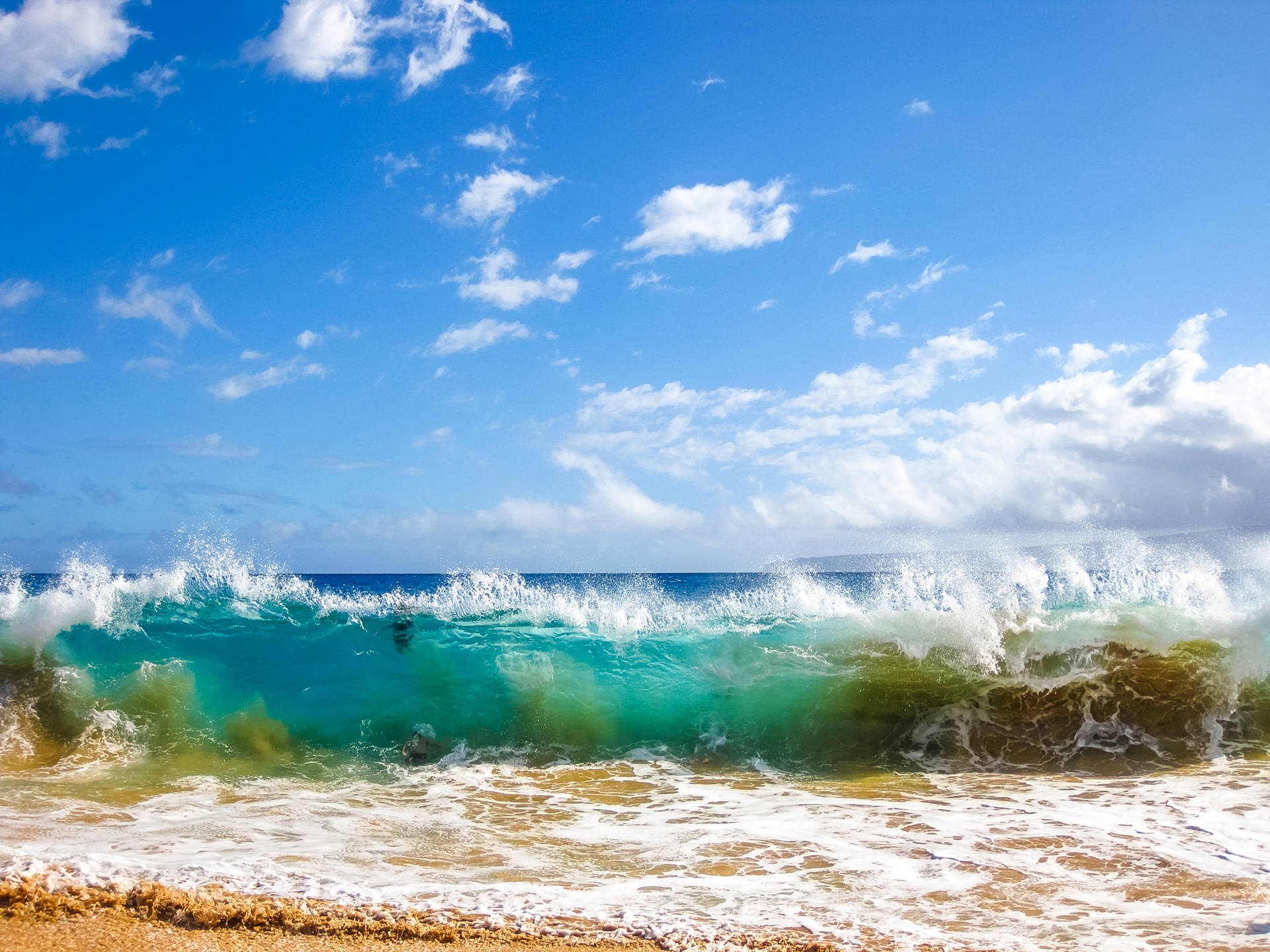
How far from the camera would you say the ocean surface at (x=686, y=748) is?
535 cm

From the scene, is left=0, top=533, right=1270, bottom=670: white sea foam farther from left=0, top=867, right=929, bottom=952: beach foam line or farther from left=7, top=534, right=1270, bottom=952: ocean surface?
left=0, top=867, right=929, bottom=952: beach foam line

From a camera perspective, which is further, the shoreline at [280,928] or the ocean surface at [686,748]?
the ocean surface at [686,748]

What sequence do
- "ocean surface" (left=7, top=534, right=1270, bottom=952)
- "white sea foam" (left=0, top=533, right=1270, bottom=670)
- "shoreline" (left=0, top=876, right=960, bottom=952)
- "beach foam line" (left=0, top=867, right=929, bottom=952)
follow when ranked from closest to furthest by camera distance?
"shoreline" (left=0, top=876, right=960, bottom=952), "beach foam line" (left=0, top=867, right=929, bottom=952), "ocean surface" (left=7, top=534, right=1270, bottom=952), "white sea foam" (left=0, top=533, right=1270, bottom=670)

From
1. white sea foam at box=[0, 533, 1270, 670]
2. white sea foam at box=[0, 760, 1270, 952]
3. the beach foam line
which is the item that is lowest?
white sea foam at box=[0, 760, 1270, 952]

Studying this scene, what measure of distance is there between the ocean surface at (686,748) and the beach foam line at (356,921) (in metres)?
0.15

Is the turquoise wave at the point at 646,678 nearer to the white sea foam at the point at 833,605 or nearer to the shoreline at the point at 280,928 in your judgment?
the white sea foam at the point at 833,605

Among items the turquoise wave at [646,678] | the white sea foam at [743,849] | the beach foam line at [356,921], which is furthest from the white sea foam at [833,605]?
the beach foam line at [356,921]

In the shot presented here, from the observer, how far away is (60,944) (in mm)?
4168

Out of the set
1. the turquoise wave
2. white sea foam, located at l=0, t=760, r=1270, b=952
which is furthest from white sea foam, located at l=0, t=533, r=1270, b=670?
white sea foam, located at l=0, t=760, r=1270, b=952

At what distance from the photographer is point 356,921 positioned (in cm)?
457

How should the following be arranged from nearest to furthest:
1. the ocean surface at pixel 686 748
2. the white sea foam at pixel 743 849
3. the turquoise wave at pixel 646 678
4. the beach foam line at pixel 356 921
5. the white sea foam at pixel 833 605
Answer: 1. the beach foam line at pixel 356 921
2. the white sea foam at pixel 743 849
3. the ocean surface at pixel 686 748
4. the turquoise wave at pixel 646 678
5. the white sea foam at pixel 833 605

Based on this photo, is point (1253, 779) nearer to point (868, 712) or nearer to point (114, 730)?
point (868, 712)

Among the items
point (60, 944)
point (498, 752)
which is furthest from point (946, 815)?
point (60, 944)

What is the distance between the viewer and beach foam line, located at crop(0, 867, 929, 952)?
14.6 feet
